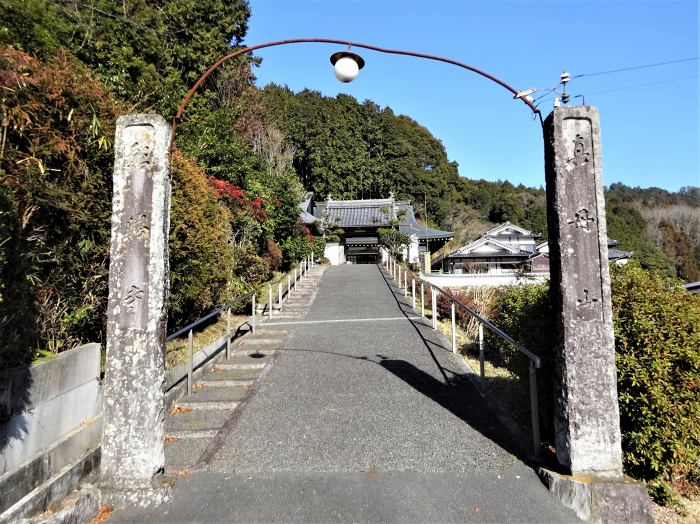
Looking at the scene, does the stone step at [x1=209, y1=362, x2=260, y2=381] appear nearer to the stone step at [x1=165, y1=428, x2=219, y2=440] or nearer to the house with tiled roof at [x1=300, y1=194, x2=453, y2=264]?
the stone step at [x1=165, y1=428, x2=219, y2=440]

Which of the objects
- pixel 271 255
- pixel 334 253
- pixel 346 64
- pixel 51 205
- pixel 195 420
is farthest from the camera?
pixel 334 253

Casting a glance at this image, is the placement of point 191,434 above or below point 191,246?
below

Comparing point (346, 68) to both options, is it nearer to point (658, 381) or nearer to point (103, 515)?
point (658, 381)

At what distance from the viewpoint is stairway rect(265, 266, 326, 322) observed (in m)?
10.4

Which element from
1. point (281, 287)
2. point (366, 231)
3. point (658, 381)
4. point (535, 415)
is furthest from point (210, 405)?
point (366, 231)

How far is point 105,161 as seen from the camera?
4184 millimetres

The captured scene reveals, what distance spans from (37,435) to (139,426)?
0.74 meters

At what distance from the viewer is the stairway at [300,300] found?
409 inches

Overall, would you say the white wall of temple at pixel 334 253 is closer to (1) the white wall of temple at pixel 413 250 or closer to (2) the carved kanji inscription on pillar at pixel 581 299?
(1) the white wall of temple at pixel 413 250

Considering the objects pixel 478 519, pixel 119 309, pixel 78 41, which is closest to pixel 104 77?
pixel 78 41

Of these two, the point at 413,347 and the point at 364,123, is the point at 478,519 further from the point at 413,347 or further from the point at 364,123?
the point at 364,123

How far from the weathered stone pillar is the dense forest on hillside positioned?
4.00 metres

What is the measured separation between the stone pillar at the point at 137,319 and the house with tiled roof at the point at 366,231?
76.9ft

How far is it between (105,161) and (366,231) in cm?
2525
